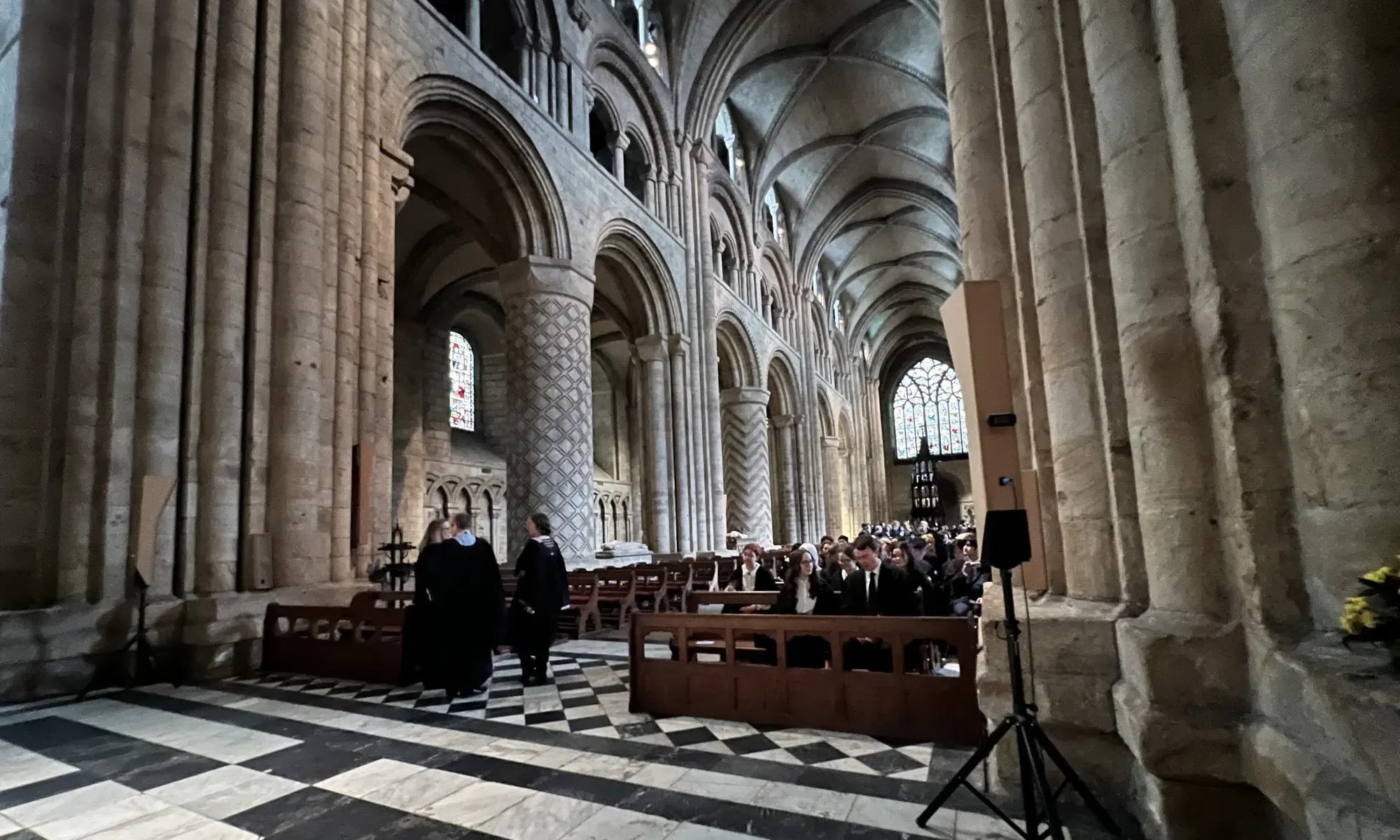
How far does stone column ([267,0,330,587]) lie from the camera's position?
6.23m

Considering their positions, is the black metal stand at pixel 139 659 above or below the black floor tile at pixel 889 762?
above

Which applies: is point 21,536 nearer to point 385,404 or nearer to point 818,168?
point 385,404

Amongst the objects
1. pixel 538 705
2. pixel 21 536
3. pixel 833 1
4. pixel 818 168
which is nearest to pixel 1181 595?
pixel 538 705

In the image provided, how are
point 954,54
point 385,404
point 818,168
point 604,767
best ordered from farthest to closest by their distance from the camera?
1. point 818,168
2. point 385,404
3. point 954,54
4. point 604,767

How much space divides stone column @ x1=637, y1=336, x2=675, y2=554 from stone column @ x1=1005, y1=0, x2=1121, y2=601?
12304 mm

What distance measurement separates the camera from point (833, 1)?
1770 cm

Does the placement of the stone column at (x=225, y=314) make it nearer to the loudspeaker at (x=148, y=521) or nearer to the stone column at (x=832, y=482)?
the loudspeaker at (x=148, y=521)

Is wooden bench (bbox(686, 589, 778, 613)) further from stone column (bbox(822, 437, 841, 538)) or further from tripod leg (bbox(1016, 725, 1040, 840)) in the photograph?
stone column (bbox(822, 437, 841, 538))

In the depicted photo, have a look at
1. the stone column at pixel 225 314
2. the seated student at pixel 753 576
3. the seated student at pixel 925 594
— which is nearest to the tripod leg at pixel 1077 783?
the seated student at pixel 925 594

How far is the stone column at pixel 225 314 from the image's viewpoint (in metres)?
5.85

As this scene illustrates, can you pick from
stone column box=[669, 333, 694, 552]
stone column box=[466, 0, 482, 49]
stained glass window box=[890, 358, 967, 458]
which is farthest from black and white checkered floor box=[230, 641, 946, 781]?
stained glass window box=[890, 358, 967, 458]

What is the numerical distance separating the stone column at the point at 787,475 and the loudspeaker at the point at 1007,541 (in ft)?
73.8

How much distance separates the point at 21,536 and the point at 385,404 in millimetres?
3089

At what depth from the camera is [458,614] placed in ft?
15.7
